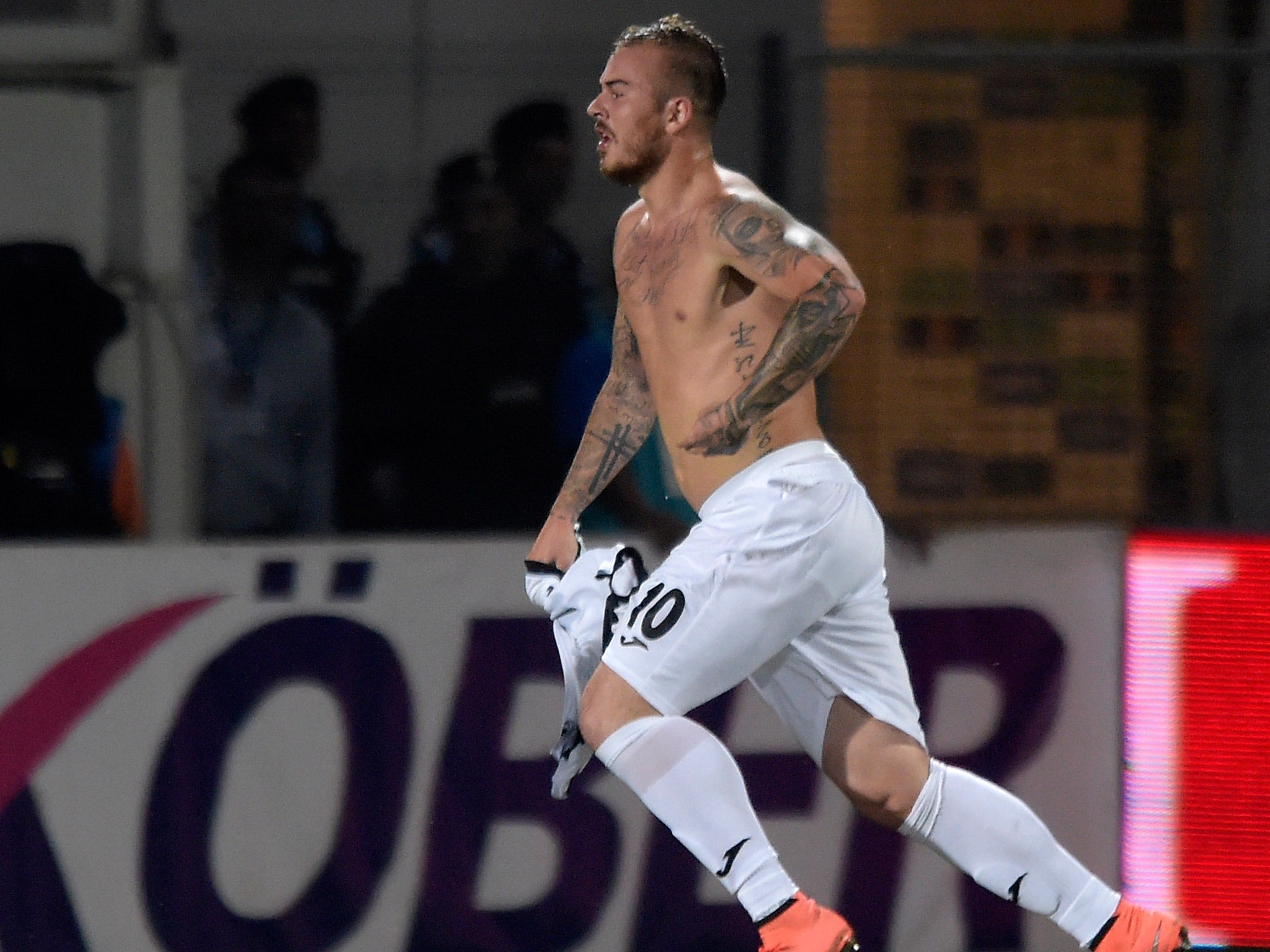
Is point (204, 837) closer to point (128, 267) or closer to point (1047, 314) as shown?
point (128, 267)

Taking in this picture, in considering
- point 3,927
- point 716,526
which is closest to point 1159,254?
point 716,526

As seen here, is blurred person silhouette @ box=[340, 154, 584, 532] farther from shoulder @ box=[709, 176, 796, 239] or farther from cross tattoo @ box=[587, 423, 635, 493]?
shoulder @ box=[709, 176, 796, 239]

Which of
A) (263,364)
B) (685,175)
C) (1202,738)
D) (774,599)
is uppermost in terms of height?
(685,175)

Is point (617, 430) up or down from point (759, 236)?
down

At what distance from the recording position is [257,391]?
585 centimetres

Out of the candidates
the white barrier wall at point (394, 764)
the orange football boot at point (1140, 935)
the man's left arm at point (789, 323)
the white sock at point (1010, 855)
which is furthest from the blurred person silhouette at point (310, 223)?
the orange football boot at point (1140, 935)

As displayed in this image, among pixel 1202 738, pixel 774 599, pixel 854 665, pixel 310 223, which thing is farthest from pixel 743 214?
pixel 1202 738

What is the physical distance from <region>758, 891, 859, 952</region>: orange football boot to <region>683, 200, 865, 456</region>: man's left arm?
0.90 m

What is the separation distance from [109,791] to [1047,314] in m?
2.82

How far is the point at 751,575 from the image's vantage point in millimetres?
4219

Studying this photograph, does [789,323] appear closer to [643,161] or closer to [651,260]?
[651,260]

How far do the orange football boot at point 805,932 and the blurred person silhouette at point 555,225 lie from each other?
202cm

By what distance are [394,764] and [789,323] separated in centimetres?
189

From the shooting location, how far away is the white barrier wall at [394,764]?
5383 mm
